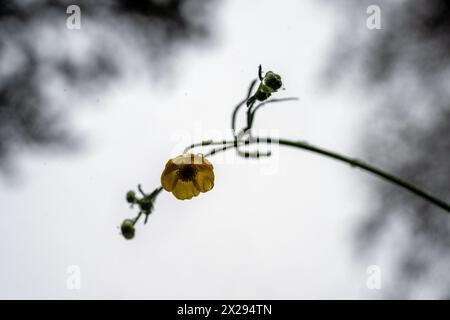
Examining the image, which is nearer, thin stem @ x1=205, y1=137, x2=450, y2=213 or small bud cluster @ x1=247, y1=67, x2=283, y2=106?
thin stem @ x1=205, y1=137, x2=450, y2=213

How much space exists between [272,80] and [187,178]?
559mm

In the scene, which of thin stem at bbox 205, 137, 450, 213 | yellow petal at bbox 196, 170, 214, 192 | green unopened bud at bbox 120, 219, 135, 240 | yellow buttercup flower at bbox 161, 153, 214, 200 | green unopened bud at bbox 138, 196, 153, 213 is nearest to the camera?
thin stem at bbox 205, 137, 450, 213

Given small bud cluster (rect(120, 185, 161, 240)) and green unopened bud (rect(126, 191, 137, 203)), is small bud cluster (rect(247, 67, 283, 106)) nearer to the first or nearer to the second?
small bud cluster (rect(120, 185, 161, 240))

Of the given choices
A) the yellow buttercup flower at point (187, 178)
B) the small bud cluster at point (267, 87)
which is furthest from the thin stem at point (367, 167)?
the yellow buttercup flower at point (187, 178)

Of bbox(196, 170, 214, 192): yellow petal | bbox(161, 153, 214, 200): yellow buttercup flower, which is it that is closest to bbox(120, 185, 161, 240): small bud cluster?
bbox(161, 153, 214, 200): yellow buttercup flower

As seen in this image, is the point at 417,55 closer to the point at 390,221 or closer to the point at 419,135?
the point at 419,135

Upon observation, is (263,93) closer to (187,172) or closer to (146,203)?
(146,203)

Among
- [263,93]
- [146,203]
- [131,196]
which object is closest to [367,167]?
[263,93]

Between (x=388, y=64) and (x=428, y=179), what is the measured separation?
1.12 meters

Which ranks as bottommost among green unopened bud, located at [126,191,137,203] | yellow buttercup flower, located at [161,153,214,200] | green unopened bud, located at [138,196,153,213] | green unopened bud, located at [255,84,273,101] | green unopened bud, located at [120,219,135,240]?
green unopened bud, located at [120,219,135,240]

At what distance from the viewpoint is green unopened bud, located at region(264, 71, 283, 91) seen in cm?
118

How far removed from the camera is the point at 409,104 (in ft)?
13.9

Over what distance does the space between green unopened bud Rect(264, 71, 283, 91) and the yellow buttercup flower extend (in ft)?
1.21

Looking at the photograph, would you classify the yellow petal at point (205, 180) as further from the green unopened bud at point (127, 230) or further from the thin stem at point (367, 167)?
the thin stem at point (367, 167)
